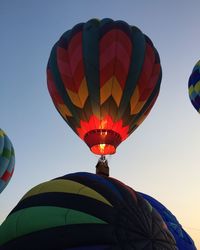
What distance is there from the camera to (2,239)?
5.19m

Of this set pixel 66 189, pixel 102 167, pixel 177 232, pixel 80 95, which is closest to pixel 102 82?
pixel 80 95

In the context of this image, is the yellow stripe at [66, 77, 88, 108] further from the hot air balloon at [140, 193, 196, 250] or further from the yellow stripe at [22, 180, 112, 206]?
the yellow stripe at [22, 180, 112, 206]

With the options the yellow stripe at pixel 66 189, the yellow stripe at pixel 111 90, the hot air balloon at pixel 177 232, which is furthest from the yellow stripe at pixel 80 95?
the yellow stripe at pixel 66 189

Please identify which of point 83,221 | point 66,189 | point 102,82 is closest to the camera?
point 83,221

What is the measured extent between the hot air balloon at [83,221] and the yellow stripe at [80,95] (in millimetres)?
7189

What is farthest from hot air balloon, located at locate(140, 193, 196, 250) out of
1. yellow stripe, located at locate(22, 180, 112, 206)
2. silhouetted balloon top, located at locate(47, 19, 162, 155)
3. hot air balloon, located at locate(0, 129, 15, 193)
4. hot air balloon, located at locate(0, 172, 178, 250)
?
hot air balloon, located at locate(0, 129, 15, 193)

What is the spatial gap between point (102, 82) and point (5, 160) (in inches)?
301

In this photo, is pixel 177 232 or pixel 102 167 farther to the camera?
pixel 102 167

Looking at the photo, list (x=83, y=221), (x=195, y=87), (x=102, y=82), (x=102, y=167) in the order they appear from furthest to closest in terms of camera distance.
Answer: (x=195, y=87)
(x=102, y=82)
(x=102, y=167)
(x=83, y=221)

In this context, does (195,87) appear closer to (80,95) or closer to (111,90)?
(111,90)

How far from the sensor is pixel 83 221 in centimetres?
489

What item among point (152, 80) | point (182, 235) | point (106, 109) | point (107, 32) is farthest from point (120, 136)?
point (182, 235)

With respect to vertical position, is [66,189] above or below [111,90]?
below

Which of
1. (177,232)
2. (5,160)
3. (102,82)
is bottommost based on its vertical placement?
(177,232)
